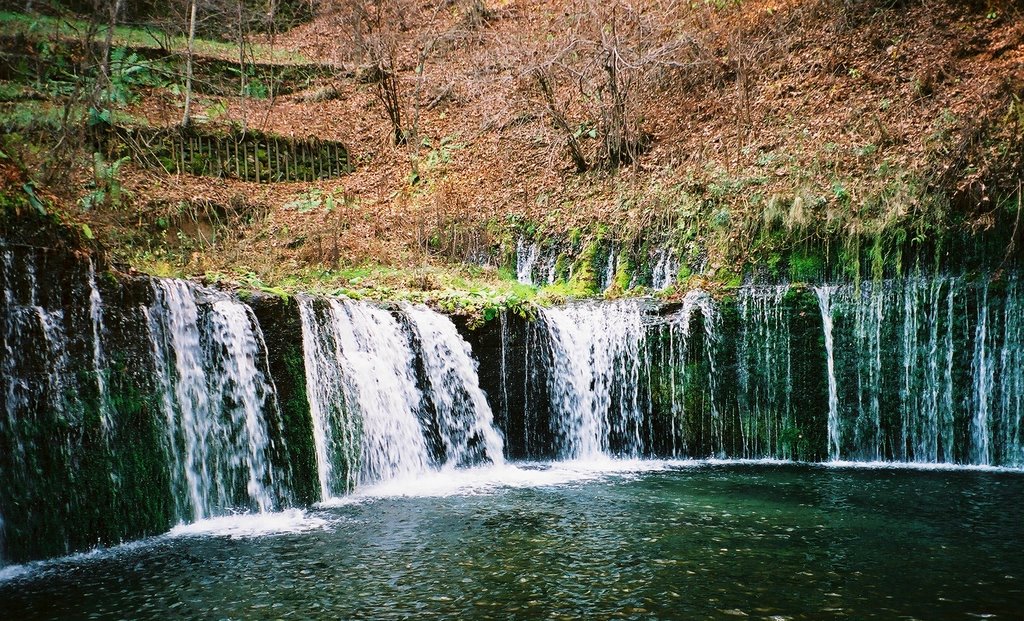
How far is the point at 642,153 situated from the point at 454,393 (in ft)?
29.3

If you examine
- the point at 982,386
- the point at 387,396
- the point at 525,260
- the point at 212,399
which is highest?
the point at 525,260

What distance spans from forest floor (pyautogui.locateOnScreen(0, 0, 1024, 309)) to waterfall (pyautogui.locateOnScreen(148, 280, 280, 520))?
2654 mm

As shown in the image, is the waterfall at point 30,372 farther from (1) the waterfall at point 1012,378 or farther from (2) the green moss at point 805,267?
(1) the waterfall at point 1012,378

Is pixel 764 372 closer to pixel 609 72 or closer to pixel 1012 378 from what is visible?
pixel 1012 378

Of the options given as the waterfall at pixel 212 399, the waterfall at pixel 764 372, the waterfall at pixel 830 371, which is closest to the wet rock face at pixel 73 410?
the waterfall at pixel 212 399

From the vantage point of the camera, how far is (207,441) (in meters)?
7.31

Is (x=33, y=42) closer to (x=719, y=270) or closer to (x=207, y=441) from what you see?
(x=207, y=441)

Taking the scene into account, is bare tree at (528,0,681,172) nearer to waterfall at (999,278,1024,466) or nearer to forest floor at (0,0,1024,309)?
forest floor at (0,0,1024,309)

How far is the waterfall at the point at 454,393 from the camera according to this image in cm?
1035

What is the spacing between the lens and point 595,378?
11.5 meters

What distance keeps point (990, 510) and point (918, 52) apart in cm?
1129

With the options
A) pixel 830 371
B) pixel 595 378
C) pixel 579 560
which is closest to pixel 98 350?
pixel 579 560

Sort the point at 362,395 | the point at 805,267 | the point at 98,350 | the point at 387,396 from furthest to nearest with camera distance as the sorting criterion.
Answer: the point at 805,267 → the point at 387,396 → the point at 362,395 → the point at 98,350

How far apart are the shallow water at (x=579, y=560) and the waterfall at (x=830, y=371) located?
7.15ft
